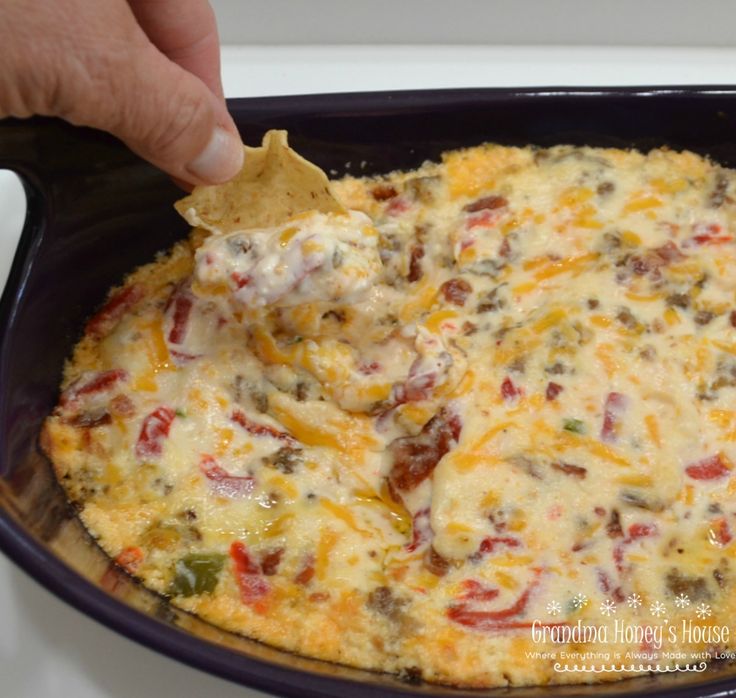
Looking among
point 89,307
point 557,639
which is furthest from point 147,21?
point 557,639

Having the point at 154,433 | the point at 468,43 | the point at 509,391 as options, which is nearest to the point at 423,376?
the point at 509,391

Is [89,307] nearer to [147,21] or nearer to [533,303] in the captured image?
[147,21]

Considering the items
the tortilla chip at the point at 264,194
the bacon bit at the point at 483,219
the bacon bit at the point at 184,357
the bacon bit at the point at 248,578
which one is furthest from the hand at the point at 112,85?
the bacon bit at the point at 248,578

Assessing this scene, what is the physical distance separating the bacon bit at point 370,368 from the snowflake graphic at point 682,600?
2.72 feet

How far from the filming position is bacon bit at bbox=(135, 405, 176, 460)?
1985 millimetres

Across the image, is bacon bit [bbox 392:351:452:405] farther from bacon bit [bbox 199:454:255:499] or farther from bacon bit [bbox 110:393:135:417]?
bacon bit [bbox 110:393:135:417]

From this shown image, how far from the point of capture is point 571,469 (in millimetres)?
1922

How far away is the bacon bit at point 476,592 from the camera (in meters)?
1.80

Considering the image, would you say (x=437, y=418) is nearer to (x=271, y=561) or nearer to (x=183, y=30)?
(x=271, y=561)

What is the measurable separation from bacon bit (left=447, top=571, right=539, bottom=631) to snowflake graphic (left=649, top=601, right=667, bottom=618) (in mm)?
243

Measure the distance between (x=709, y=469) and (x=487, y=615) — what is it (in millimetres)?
621

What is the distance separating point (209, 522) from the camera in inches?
74.9

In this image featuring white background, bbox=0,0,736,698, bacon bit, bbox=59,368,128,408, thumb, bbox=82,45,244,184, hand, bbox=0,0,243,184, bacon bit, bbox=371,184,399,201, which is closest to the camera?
hand, bbox=0,0,243,184

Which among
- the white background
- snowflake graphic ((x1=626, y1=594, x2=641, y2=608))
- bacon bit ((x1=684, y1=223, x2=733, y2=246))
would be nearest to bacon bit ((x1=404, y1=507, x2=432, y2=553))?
snowflake graphic ((x1=626, y1=594, x2=641, y2=608))
